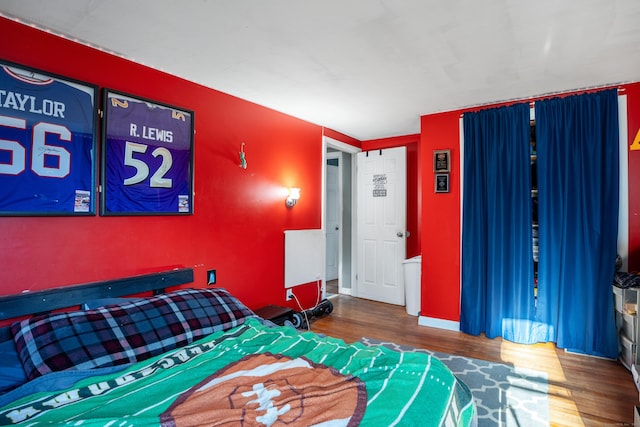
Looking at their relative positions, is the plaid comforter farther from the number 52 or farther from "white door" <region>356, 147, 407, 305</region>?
"white door" <region>356, 147, 407, 305</region>

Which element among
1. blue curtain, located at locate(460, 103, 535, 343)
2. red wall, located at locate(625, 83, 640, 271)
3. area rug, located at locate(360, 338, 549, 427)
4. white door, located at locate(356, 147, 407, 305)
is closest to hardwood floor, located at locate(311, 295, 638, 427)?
area rug, located at locate(360, 338, 549, 427)

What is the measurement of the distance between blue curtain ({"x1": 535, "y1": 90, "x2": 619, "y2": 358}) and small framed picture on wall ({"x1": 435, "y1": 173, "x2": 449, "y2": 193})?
863 mm

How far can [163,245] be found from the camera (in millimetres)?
2592

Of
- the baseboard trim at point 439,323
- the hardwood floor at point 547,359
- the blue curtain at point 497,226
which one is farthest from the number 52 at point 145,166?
the baseboard trim at point 439,323

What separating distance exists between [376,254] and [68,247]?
3762mm

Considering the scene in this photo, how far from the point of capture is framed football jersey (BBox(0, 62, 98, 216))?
184cm

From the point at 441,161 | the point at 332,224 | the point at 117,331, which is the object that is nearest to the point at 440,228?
the point at 441,161

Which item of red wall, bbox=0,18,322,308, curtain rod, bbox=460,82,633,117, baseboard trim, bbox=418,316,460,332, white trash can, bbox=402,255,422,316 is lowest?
baseboard trim, bbox=418,316,460,332

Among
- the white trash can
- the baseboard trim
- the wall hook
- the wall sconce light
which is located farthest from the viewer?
the white trash can

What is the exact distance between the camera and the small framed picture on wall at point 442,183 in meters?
3.70

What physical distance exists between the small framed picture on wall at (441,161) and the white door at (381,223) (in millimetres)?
976

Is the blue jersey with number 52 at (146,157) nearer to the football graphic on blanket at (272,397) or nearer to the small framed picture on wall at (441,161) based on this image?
the football graphic on blanket at (272,397)

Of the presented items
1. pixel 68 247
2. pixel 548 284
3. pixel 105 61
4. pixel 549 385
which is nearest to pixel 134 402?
pixel 68 247

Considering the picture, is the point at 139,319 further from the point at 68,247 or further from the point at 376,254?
the point at 376,254
